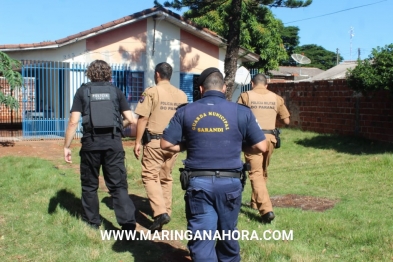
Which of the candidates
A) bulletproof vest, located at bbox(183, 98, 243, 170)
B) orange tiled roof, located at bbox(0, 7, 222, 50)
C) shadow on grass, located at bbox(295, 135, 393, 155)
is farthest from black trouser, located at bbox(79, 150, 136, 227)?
orange tiled roof, located at bbox(0, 7, 222, 50)

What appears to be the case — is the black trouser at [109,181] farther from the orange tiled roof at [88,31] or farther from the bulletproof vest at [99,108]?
the orange tiled roof at [88,31]

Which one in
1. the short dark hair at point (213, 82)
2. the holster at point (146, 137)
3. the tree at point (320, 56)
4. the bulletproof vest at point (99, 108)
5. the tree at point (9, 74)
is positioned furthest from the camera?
the tree at point (320, 56)

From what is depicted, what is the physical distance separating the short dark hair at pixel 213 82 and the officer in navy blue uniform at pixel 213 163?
0.05 meters

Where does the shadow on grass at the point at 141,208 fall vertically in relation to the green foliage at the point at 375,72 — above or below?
below

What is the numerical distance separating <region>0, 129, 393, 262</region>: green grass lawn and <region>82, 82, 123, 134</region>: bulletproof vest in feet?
3.64

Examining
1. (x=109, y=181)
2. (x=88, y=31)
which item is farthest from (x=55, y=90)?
(x=109, y=181)

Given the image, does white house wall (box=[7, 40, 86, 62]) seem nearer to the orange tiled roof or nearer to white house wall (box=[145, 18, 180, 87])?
the orange tiled roof

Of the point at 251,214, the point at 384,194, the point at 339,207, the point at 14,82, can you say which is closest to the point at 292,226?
the point at 251,214

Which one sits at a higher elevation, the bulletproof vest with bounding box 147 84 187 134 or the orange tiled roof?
the orange tiled roof

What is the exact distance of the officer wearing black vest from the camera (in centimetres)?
488

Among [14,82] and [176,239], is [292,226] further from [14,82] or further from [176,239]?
[14,82]

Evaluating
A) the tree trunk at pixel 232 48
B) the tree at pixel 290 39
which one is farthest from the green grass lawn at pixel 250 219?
the tree at pixel 290 39

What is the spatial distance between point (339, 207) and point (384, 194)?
3.97 feet

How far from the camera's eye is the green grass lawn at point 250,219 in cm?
448
